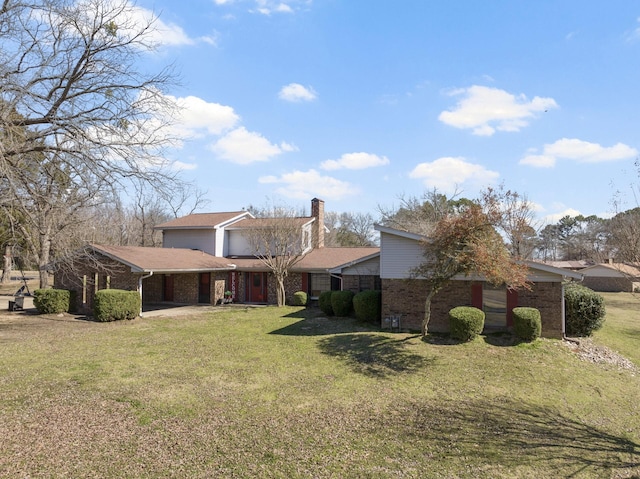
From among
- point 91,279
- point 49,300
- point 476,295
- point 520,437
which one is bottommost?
point 520,437

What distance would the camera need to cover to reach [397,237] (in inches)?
627

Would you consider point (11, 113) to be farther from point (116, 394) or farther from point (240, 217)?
point (240, 217)

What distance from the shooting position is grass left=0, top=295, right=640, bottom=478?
630 cm

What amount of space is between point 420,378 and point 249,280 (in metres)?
16.6

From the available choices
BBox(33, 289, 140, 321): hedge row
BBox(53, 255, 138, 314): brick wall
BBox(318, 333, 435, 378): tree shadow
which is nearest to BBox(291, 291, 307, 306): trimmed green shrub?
BBox(318, 333, 435, 378): tree shadow

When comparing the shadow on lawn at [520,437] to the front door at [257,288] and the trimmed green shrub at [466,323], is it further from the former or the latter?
the front door at [257,288]

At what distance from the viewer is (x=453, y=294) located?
609 inches

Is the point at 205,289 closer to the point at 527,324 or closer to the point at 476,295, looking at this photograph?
the point at 476,295

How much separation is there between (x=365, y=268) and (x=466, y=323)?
706 cm

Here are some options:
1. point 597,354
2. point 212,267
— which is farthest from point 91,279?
point 597,354

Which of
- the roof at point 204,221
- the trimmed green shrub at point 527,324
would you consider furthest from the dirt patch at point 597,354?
the roof at point 204,221

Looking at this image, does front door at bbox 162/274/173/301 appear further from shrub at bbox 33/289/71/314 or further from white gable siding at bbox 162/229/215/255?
shrub at bbox 33/289/71/314

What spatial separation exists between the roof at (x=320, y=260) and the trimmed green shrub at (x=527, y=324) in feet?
30.2

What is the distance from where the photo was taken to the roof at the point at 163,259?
19.4m
